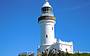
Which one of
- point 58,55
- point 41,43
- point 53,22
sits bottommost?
point 58,55

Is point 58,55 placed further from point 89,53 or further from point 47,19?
point 47,19

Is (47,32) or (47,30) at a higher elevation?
(47,30)

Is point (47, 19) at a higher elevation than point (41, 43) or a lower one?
higher

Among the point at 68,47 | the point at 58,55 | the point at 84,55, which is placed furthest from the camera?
the point at 68,47

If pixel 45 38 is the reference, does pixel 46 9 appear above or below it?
above

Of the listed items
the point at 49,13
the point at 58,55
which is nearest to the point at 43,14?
the point at 49,13

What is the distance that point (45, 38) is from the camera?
186 ft

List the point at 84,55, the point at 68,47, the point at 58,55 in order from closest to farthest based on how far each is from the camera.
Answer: the point at 58,55
the point at 84,55
the point at 68,47

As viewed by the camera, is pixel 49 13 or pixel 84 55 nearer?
pixel 84 55

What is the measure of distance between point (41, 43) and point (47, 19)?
451cm

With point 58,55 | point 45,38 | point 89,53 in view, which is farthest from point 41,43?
point 58,55

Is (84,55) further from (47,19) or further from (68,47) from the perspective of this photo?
(47,19)

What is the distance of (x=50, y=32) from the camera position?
56719 millimetres

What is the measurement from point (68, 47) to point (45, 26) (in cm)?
565
